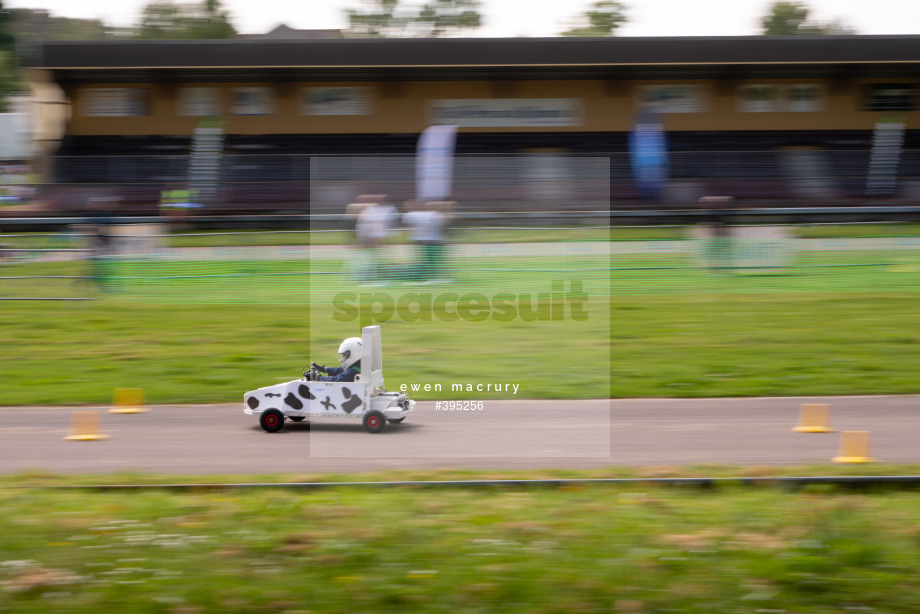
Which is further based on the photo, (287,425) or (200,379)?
(200,379)

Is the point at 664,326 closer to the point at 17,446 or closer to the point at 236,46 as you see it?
the point at 17,446

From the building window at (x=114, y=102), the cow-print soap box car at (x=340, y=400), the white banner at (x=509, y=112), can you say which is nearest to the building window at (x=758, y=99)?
the white banner at (x=509, y=112)

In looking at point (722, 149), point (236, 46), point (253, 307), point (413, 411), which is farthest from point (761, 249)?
point (236, 46)

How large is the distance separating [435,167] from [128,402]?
12.5 metres

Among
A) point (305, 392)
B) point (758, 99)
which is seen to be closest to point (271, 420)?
point (305, 392)

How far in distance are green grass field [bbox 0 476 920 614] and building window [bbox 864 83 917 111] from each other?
101 ft

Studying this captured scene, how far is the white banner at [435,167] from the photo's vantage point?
20.0 m

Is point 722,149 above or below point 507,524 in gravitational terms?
above

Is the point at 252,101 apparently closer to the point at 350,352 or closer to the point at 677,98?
the point at 677,98

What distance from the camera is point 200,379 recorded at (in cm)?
1065

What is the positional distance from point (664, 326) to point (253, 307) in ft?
21.6

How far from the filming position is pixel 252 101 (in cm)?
3288

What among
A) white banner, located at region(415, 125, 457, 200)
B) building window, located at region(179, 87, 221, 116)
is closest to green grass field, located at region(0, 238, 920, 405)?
white banner, located at region(415, 125, 457, 200)

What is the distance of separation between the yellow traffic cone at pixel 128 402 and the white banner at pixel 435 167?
10.5m
